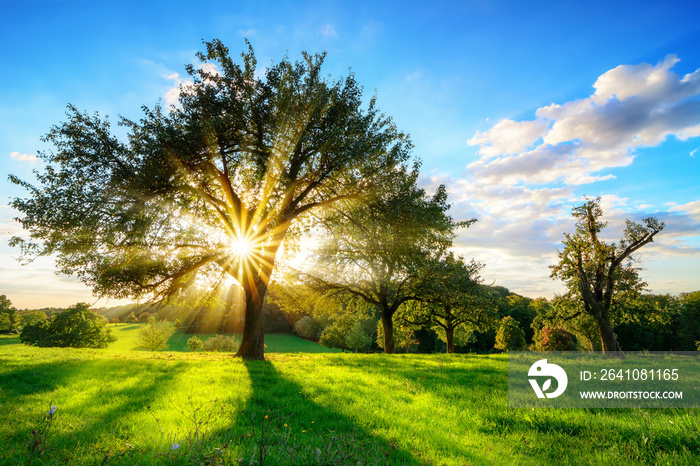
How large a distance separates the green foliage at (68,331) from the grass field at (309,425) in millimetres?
42115

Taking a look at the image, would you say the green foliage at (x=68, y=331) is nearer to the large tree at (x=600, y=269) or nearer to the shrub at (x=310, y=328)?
the shrub at (x=310, y=328)

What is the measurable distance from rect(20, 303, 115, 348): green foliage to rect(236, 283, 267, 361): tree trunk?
122 feet

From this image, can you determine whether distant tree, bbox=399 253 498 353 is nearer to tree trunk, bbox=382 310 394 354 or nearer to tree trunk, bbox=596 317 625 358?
tree trunk, bbox=382 310 394 354

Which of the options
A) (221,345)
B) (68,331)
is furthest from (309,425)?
(68,331)

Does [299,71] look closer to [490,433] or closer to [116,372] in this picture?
[116,372]

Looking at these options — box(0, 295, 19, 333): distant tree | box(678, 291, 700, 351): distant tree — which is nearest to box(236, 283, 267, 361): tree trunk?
box(678, 291, 700, 351): distant tree

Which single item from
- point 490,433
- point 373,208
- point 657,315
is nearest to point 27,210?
point 373,208

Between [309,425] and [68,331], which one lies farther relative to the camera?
[68,331]

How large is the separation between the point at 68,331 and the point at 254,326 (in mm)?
40914

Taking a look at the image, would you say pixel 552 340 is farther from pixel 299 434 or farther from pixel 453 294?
pixel 299 434

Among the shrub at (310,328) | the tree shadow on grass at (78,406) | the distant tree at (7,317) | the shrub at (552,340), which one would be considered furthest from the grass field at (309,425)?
the distant tree at (7,317)

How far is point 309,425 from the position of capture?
17.0 ft

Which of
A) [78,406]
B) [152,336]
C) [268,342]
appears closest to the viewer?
[78,406]

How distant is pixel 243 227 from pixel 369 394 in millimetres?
12119
